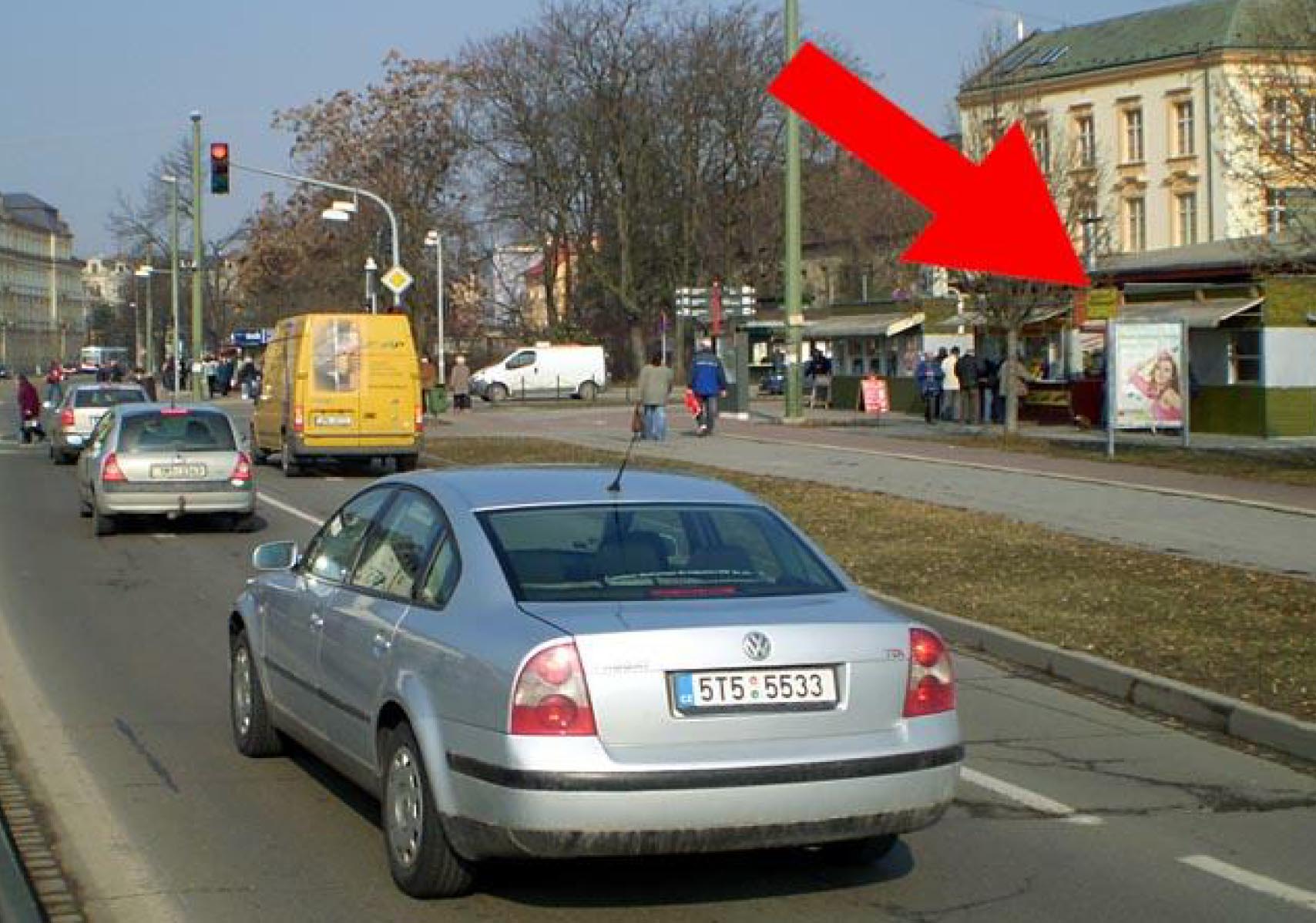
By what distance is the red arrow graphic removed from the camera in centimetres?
Answer: 2197

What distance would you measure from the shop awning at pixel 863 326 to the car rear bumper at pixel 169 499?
28.2 meters

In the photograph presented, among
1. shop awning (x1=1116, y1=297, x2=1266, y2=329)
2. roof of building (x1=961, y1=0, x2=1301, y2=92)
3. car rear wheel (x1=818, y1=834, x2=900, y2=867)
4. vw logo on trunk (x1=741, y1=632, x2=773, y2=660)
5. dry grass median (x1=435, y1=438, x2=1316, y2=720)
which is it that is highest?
roof of building (x1=961, y1=0, x2=1301, y2=92)

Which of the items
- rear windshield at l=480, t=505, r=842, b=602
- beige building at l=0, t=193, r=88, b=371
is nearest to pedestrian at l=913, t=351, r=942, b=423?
rear windshield at l=480, t=505, r=842, b=602

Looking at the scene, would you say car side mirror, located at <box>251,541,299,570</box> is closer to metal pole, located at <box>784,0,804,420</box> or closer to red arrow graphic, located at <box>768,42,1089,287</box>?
red arrow graphic, located at <box>768,42,1089,287</box>

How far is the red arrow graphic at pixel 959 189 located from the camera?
2197 centimetres

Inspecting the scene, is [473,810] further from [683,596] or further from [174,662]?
[174,662]

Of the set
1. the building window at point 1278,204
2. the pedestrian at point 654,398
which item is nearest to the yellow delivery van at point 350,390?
the pedestrian at point 654,398

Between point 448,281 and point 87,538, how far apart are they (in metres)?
47.4

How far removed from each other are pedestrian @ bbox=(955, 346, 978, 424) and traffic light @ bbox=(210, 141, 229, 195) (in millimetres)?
15640

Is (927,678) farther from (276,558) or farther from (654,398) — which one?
(654,398)

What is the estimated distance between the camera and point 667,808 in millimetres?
5574

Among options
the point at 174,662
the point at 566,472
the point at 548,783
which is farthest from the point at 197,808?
the point at 174,662

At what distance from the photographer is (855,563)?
51.8 ft

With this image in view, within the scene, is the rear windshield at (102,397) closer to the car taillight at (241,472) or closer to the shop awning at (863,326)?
the car taillight at (241,472)
